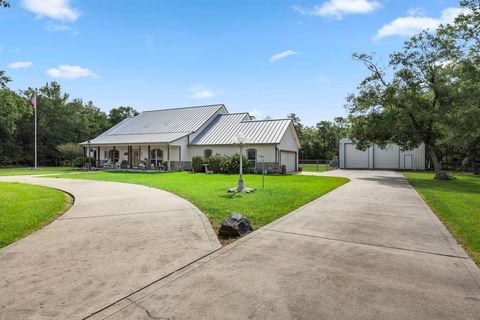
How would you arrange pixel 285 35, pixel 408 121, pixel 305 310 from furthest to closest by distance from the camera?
pixel 408 121, pixel 285 35, pixel 305 310

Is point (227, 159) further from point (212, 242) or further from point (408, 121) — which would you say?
point (212, 242)

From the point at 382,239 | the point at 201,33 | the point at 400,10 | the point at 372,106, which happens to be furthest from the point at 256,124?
the point at 382,239

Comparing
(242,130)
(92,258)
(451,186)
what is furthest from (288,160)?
(92,258)

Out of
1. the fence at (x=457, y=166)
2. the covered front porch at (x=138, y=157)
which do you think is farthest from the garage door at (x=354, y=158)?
the covered front porch at (x=138, y=157)

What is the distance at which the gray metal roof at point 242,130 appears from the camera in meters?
24.8

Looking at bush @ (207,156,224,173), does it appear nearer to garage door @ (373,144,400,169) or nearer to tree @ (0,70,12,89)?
garage door @ (373,144,400,169)

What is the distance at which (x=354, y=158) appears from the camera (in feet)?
117

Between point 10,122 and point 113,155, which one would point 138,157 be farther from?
point 10,122

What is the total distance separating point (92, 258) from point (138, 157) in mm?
26425

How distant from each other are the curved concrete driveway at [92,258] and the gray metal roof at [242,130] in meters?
17.8

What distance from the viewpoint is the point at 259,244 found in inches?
195

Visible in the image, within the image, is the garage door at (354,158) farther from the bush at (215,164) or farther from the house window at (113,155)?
the house window at (113,155)

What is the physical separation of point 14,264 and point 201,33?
1220 cm

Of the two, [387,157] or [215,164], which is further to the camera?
[387,157]
